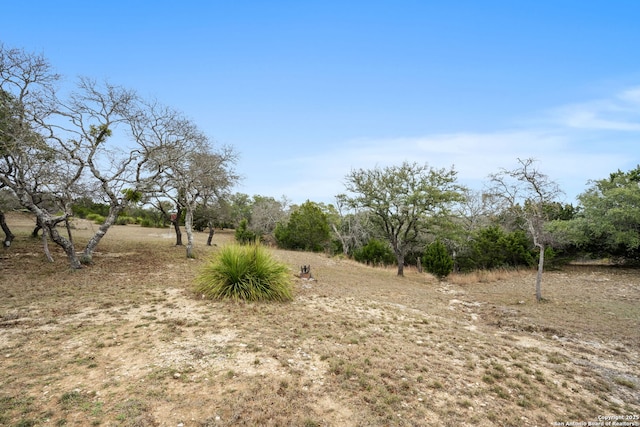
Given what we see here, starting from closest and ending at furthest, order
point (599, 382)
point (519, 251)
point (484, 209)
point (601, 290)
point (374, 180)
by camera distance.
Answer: point (599, 382) → point (601, 290) → point (374, 180) → point (519, 251) → point (484, 209)

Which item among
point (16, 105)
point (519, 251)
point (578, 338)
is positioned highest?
point (16, 105)

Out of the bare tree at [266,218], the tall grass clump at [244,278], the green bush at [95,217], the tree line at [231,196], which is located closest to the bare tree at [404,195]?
the tree line at [231,196]

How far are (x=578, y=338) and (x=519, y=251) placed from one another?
39.9 ft

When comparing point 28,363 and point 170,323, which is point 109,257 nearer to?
point 170,323

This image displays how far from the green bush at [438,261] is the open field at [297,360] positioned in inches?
279

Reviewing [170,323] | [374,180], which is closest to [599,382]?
[170,323]

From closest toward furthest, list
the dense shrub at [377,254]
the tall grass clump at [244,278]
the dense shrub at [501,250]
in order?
the tall grass clump at [244,278] < the dense shrub at [501,250] < the dense shrub at [377,254]

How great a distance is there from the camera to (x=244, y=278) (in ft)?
23.4

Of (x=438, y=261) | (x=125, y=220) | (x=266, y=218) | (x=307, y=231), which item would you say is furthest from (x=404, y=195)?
(x=125, y=220)

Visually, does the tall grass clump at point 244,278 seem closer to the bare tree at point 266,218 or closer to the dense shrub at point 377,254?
the dense shrub at point 377,254

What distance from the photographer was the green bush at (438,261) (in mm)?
15039

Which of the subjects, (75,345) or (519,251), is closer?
(75,345)

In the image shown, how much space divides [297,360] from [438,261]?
1310cm

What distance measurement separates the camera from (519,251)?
634 inches
